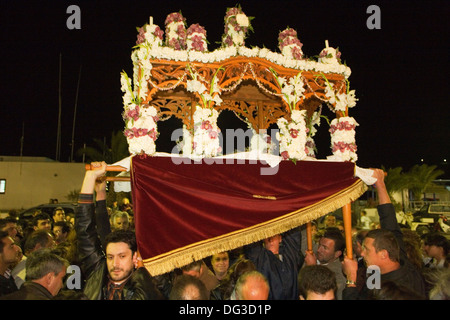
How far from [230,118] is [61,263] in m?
9.82

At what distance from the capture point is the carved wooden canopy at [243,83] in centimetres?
515

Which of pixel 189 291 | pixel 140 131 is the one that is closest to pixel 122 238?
pixel 189 291

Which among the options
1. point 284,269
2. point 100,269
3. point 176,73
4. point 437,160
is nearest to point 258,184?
point 284,269

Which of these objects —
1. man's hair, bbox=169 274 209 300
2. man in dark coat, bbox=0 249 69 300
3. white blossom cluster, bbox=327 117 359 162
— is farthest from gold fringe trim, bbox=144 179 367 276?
man's hair, bbox=169 274 209 300

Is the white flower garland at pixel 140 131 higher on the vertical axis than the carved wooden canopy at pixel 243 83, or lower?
lower

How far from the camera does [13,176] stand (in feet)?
83.6

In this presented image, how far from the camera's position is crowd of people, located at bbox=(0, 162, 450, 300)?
9.85 feet

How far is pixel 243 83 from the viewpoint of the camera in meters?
7.27

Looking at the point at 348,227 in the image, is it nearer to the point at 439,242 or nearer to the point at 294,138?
the point at 439,242

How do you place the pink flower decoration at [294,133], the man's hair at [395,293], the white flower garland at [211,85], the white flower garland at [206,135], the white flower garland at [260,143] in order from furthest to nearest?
1. the white flower garland at [260,143]
2. the pink flower decoration at [294,133]
3. the white flower garland at [206,135]
4. the white flower garland at [211,85]
5. the man's hair at [395,293]

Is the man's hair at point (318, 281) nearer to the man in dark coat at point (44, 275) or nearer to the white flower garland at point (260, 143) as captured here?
the man in dark coat at point (44, 275)

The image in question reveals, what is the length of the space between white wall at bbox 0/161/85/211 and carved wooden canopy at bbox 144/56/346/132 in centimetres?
2103

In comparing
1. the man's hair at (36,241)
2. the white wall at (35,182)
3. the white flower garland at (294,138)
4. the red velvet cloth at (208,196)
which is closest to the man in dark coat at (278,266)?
the red velvet cloth at (208,196)

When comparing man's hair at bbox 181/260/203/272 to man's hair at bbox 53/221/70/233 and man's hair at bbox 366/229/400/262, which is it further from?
man's hair at bbox 53/221/70/233
